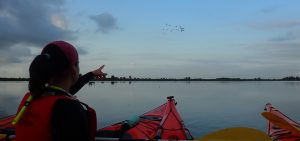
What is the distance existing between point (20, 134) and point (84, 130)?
0.41m

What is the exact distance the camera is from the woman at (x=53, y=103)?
169cm

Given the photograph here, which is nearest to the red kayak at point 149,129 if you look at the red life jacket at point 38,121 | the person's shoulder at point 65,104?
the red life jacket at point 38,121

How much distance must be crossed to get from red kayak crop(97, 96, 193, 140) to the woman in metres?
3.88

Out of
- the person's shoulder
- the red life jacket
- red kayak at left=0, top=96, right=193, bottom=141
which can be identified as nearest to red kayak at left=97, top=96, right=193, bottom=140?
red kayak at left=0, top=96, right=193, bottom=141

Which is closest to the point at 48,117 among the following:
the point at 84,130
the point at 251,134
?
the point at 84,130

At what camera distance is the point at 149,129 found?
24.2 feet

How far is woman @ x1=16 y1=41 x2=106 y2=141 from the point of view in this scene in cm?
169

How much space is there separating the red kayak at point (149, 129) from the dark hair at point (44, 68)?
392 centimetres

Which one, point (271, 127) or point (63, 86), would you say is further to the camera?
point (271, 127)

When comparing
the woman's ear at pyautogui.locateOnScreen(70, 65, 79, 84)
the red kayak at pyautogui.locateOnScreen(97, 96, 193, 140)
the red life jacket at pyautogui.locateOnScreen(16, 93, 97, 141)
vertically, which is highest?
the woman's ear at pyautogui.locateOnScreen(70, 65, 79, 84)

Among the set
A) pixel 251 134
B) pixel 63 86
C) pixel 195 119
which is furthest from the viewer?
pixel 195 119

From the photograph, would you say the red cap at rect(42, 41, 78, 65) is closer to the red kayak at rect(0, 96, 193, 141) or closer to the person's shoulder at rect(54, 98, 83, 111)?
the person's shoulder at rect(54, 98, 83, 111)

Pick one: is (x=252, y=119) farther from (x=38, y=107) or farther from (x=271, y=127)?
(x=38, y=107)

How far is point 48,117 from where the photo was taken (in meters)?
1.71
